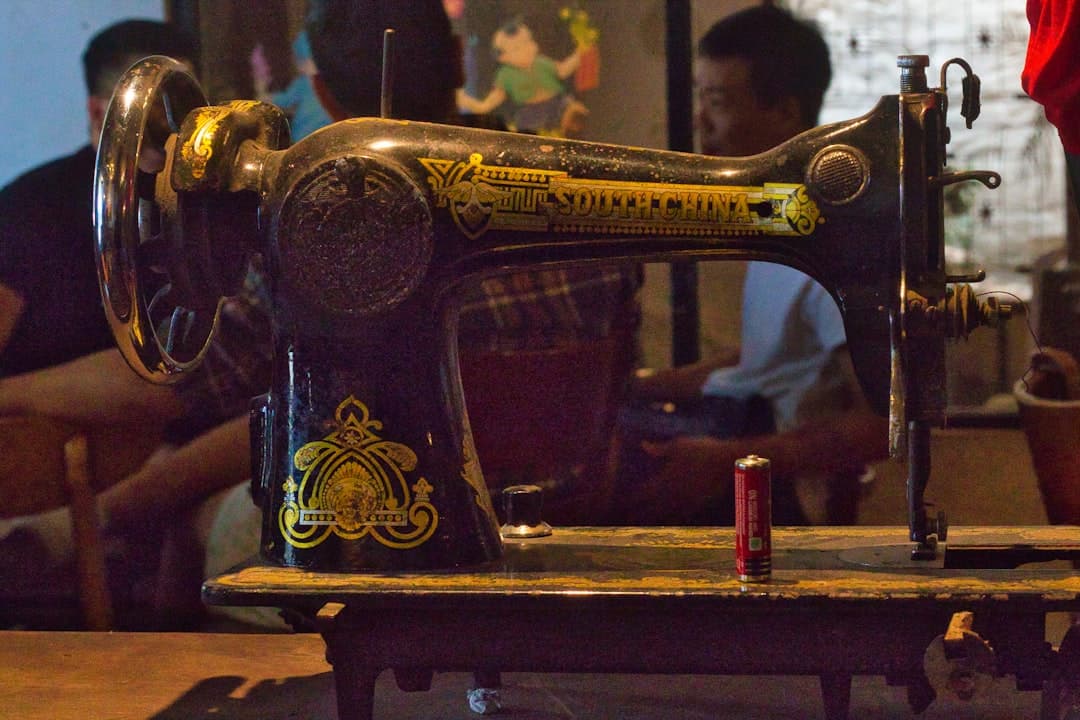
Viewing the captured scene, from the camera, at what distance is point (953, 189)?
85.0 inches

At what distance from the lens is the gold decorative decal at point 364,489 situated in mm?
1564

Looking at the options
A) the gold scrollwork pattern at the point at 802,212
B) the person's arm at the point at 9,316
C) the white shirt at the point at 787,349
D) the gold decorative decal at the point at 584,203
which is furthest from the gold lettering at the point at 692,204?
the person's arm at the point at 9,316

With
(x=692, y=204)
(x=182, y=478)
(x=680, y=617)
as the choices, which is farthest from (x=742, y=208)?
(x=182, y=478)

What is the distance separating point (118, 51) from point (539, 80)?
75 cm

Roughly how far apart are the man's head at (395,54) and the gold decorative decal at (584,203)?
681 millimetres

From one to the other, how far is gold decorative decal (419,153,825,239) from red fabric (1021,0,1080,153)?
38 cm

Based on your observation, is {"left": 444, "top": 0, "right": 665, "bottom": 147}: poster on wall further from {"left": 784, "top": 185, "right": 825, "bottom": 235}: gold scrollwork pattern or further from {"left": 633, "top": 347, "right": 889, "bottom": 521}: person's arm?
{"left": 784, "top": 185, "right": 825, "bottom": 235}: gold scrollwork pattern

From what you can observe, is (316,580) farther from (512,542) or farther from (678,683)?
(678,683)

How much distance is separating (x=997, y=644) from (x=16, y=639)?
160cm

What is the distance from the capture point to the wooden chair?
234 cm

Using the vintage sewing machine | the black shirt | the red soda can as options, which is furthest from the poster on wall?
the red soda can

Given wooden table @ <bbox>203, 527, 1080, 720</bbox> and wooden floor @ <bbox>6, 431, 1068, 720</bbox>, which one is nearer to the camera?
wooden table @ <bbox>203, 527, 1080, 720</bbox>

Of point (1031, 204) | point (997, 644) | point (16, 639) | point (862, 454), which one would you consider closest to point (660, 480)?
point (862, 454)

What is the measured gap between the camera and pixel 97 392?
233 centimetres
